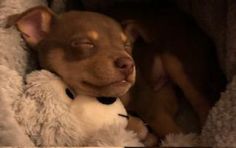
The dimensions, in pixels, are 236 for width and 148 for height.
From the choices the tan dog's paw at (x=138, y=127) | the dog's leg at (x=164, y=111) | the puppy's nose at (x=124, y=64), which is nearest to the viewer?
the puppy's nose at (x=124, y=64)

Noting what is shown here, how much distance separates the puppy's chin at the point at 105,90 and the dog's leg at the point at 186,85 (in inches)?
15.0

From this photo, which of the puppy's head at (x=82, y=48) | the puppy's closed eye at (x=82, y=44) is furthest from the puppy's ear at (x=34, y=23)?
the puppy's closed eye at (x=82, y=44)

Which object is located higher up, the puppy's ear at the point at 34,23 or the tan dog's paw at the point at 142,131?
the puppy's ear at the point at 34,23

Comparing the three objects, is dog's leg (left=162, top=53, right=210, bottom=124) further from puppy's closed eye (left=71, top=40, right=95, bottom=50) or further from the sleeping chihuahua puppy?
puppy's closed eye (left=71, top=40, right=95, bottom=50)

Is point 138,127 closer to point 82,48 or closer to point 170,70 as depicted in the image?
point 170,70

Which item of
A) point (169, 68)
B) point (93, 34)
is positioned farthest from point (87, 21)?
point (169, 68)

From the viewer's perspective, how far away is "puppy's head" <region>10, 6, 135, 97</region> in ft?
4.69

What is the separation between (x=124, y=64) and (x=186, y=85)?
44 cm

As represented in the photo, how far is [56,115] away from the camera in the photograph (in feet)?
4.69

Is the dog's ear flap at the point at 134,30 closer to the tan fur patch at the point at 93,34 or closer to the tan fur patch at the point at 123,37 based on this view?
the tan fur patch at the point at 123,37

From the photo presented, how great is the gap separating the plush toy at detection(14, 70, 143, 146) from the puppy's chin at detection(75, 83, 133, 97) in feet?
0.06

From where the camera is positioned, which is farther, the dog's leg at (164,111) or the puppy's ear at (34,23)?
the dog's leg at (164,111)

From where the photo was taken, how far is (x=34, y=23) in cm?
158

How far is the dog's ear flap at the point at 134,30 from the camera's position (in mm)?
1718
